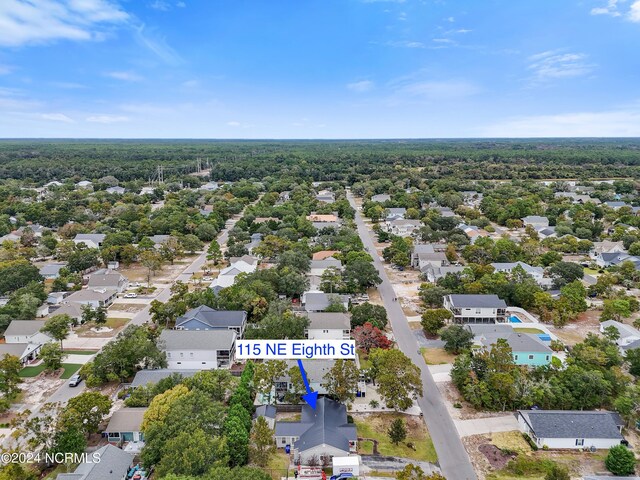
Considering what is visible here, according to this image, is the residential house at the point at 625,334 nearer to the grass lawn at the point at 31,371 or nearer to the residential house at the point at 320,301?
the residential house at the point at 320,301

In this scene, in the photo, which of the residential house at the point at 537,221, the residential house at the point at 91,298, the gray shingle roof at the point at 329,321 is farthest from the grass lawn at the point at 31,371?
the residential house at the point at 537,221

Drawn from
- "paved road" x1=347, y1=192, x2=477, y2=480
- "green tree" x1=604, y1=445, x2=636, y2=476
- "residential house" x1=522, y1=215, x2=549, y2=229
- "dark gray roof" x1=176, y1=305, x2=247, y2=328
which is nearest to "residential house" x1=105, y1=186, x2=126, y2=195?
"dark gray roof" x1=176, y1=305, x2=247, y2=328

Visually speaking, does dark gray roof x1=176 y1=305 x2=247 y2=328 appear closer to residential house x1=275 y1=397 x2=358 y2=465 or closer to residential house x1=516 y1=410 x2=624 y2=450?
residential house x1=275 y1=397 x2=358 y2=465

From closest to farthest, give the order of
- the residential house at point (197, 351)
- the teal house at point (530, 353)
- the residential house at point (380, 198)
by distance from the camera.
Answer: the teal house at point (530, 353) < the residential house at point (197, 351) < the residential house at point (380, 198)

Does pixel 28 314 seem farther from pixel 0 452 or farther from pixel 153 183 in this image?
pixel 153 183

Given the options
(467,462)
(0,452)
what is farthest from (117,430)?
(467,462)
